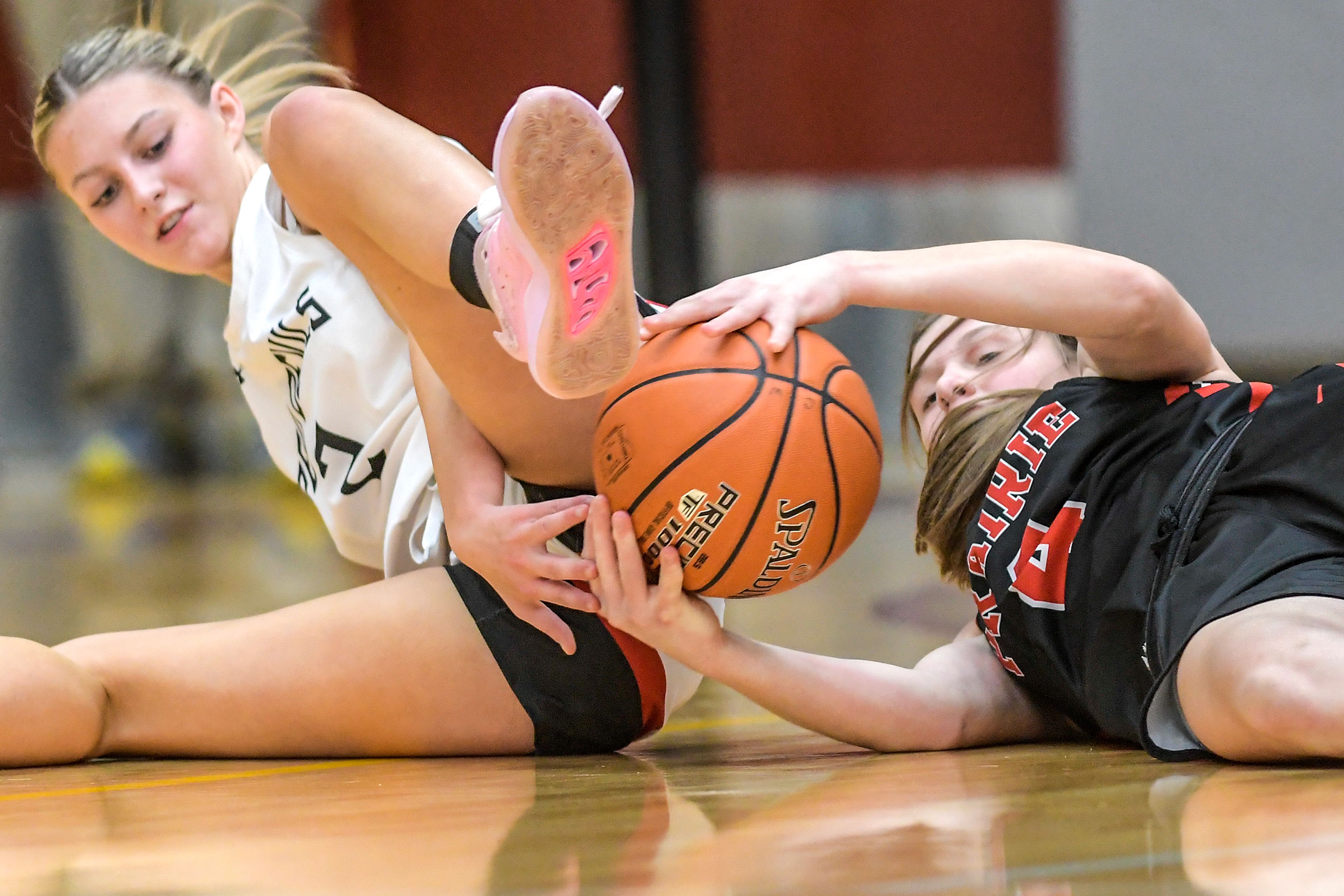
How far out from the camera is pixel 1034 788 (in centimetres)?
120

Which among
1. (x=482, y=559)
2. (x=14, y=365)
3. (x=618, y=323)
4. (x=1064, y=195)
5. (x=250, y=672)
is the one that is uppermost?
(x=618, y=323)

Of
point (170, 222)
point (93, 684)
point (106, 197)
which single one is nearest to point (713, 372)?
point (93, 684)

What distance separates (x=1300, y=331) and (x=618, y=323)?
15.8 ft

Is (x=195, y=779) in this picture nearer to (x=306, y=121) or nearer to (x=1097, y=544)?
(x=306, y=121)

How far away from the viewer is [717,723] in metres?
2.03

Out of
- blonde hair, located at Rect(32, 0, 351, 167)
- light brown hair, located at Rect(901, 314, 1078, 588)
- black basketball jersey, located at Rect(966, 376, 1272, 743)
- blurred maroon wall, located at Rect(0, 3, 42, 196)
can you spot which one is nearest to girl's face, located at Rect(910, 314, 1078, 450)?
light brown hair, located at Rect(901, 314, 1078, 588)

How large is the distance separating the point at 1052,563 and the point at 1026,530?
5cm

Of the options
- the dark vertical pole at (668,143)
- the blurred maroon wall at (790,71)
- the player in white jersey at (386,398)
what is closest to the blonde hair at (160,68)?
the player in white jersey at (386,398)

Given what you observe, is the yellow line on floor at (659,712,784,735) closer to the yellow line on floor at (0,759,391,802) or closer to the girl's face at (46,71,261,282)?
the yellow line on floor at (0,759,391,802)

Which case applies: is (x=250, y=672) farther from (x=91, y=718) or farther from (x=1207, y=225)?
(x=1207, y=225)


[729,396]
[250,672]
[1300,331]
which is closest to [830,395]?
[729,396]

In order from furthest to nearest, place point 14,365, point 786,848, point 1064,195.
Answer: point 14,365
point 1064,195
point 786,848

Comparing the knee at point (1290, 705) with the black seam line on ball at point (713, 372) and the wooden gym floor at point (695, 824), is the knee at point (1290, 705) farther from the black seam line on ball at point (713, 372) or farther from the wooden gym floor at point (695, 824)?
the black seam line on ball at point (713, 372)

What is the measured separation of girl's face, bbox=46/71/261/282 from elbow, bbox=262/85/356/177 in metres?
0.43
